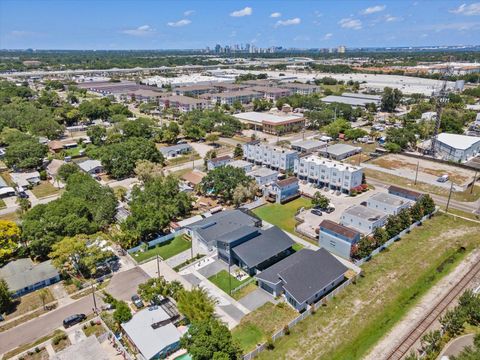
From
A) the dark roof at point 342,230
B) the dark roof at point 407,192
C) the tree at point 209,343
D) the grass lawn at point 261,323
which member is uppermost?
the tree at point 209,343

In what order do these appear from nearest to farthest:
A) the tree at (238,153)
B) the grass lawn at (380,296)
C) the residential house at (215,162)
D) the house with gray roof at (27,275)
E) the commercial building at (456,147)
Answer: the grass lawn at (380,296) < the house with gray roof at (27,275) < the residential house at (215,162) < the commercial building at (456,147) < the tree at (238,153)

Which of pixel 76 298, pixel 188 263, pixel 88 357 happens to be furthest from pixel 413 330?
pixel 76 298

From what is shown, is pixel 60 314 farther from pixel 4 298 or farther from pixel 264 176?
pixel 264 176

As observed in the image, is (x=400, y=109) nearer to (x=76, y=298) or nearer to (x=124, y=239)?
(x=124, y=239)

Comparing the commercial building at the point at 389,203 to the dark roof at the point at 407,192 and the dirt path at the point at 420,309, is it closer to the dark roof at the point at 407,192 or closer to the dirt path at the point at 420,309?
the dark roof at the point at 407,192

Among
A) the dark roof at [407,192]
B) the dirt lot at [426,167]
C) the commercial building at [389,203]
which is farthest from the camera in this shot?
the dirt lot at [426,167]

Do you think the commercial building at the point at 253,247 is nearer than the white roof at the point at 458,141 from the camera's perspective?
Yes

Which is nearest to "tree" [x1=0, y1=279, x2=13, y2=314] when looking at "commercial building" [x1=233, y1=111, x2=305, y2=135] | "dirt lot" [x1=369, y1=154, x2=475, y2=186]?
"dirt lot" [x1=369, y1=154, x2=475, y2=186]

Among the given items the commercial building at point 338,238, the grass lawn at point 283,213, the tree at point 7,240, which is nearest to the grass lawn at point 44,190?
the tree at point 7,240
